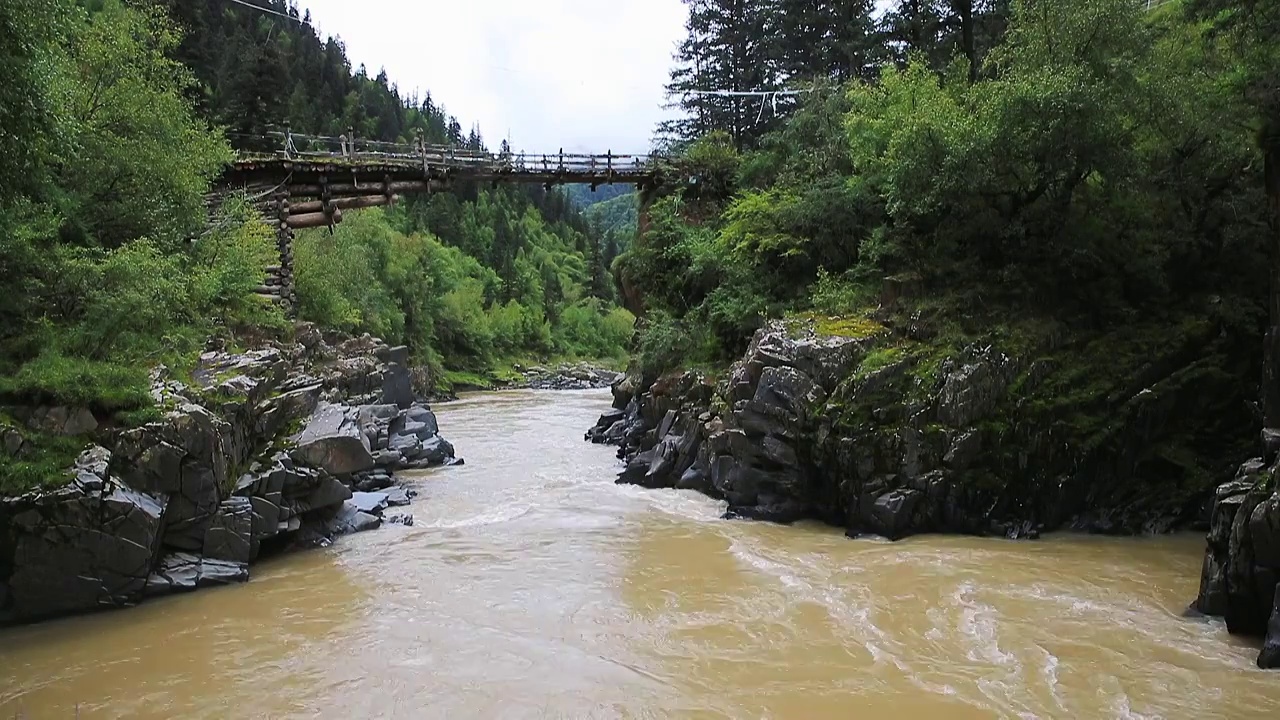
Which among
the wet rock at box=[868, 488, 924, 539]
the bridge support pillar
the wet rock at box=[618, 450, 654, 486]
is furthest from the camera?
the bridge support pillar

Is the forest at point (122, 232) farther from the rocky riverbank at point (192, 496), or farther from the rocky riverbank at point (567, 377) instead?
the rocky riverbank at point (567, 377)

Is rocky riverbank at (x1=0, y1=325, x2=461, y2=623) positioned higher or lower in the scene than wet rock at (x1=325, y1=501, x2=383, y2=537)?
higher

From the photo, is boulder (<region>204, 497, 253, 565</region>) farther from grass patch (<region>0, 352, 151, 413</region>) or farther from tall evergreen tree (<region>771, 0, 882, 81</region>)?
tall evergreen tree (<region>771, 0, 882, 81</region>)

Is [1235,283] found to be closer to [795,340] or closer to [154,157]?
[795,340]

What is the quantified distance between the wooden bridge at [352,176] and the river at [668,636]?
41.6 feet

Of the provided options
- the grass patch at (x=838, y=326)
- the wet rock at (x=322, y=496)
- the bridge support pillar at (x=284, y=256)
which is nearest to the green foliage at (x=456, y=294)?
the bridge support pillar at (x=284, y=256)

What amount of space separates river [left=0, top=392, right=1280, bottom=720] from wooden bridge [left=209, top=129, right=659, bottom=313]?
12.7 meters

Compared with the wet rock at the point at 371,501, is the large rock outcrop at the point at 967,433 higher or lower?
higher

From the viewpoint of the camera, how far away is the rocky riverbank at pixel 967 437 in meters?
14.1

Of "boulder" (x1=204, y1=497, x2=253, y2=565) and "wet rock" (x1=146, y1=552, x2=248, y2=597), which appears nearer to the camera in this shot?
"wet rock" (x1=146, y1=552, x2=248, y2=597)

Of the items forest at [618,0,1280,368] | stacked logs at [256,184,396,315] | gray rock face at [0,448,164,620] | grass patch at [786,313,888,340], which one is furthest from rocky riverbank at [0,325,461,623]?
forest at [618,0,1280,368]

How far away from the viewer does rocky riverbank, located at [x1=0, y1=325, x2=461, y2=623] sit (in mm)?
10422

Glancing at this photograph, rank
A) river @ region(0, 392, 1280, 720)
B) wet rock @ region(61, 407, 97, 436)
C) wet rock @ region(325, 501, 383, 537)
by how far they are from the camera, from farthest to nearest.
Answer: wet rock @ region(325, 501, 383, 537), wet rock @ region(61, 407, 97, 436), river @ region(0, 392, 1280, 720)

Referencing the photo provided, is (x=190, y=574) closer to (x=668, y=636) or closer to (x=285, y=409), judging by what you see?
(x=285, y=409)
